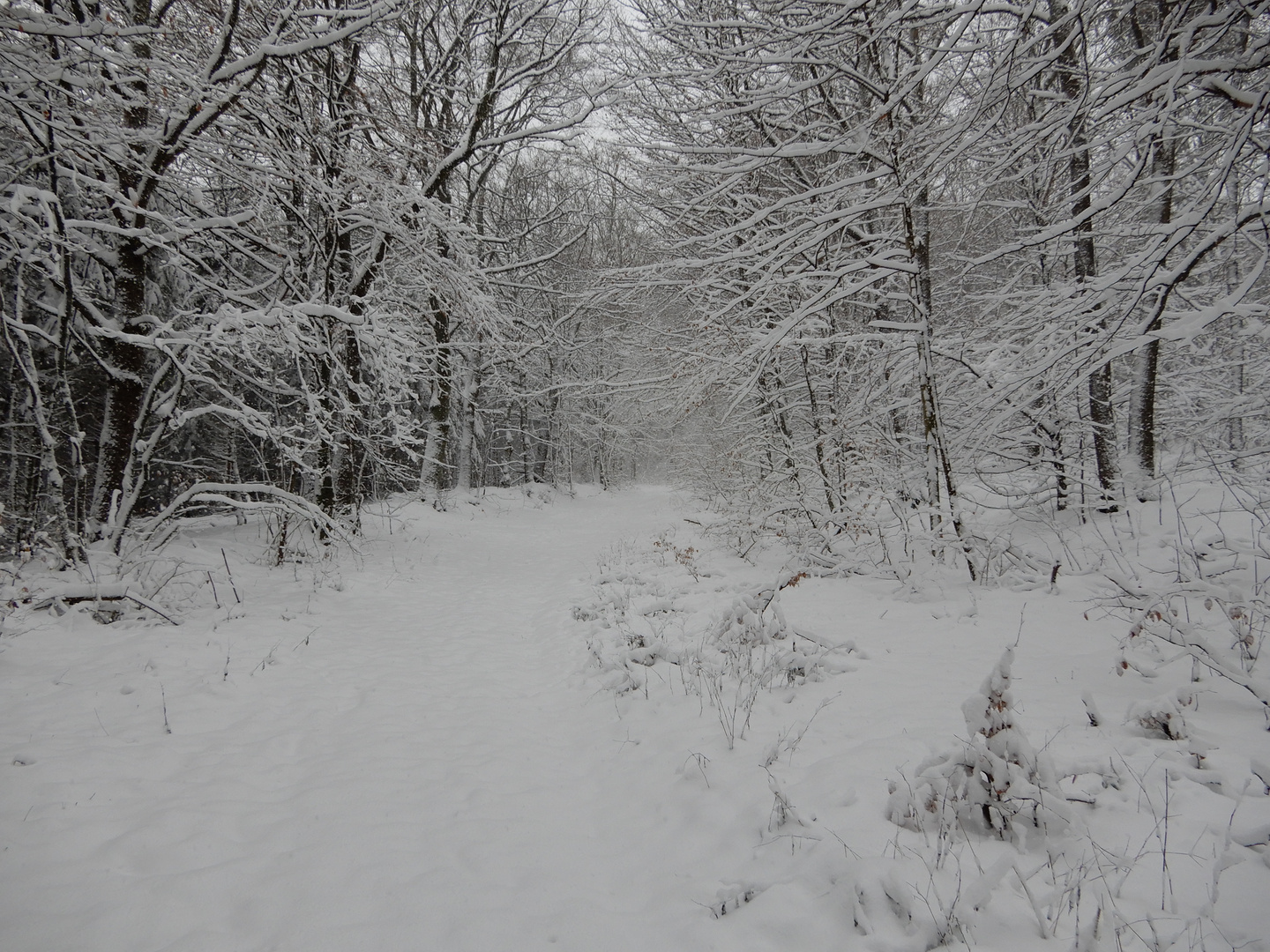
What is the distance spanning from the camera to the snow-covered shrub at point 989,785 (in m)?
2.05

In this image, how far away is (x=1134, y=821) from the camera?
2.02 m

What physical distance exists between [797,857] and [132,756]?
374 cm

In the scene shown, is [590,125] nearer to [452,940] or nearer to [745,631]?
[745,631]

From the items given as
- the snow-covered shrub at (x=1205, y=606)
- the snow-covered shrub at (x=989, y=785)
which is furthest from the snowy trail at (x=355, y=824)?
the snow-covered shrub at (x=1205, y=606)

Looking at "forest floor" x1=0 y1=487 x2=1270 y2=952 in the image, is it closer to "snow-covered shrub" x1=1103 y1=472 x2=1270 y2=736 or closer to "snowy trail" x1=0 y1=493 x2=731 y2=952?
"snowy trail" x1=0 y1=493 x2=731 y2=952

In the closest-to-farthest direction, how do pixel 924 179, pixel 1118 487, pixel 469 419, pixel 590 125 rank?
pixel 924 179, pixel 1118 487, pixel 590 125, pixel 469 419

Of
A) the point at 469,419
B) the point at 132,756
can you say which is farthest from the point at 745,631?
the point at 469,419

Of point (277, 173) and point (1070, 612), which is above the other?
point (277, 173)

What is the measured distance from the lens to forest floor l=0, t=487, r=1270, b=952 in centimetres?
185

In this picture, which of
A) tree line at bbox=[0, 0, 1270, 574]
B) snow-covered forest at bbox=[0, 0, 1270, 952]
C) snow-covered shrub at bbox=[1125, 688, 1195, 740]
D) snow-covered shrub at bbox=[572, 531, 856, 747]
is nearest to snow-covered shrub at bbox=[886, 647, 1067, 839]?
snow-covered forest at bbox=[0, 0, 1270, 952]

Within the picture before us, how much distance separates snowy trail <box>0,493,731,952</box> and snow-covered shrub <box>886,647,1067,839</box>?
119 cm

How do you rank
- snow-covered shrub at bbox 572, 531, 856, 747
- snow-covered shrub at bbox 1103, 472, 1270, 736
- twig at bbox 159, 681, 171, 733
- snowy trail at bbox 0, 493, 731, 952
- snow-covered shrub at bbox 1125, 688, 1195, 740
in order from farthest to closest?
snow-covered shrub at bbox 572, 531, 856, 747 < twig at bbox 159, 681, 171, 733 < snow-covered shrub at bbox 1103, 472, 1270, 736 < snow-covered shrub at bbox 1125, 688, 1195, 740 < snowy trail at bbox 0, 493, 731, 952

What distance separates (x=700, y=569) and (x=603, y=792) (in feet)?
17.8


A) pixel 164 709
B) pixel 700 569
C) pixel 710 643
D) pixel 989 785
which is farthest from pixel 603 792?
pixel 700 569
